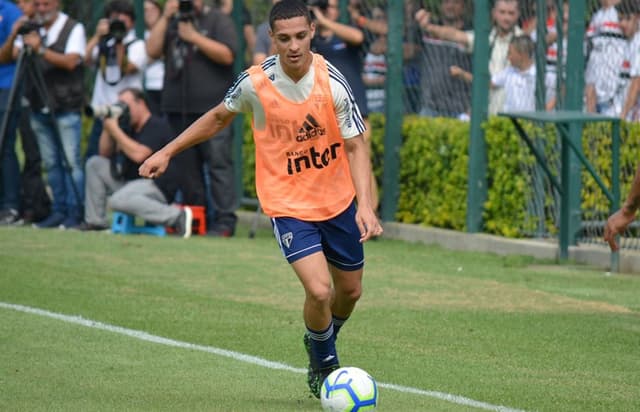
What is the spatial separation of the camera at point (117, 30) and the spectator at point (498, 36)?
351 cm

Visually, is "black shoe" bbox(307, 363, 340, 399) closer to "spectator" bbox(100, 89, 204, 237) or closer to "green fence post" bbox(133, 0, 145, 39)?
"spectator" bbox(100, 89, 204, 237)

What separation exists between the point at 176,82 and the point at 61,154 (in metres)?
1.79

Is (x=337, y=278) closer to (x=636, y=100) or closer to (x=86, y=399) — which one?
(x=86, y=399)

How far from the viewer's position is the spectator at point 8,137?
624 inches

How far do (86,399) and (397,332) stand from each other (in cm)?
283

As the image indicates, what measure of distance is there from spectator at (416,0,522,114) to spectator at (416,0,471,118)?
85mm

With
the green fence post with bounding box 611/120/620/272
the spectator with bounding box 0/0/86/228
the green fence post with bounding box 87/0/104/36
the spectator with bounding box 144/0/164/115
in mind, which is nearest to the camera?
the green fence post with bounding box 611/120/620/272

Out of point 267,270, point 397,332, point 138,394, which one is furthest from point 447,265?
point 138,394

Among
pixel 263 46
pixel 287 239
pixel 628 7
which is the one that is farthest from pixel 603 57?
pixel 287 239

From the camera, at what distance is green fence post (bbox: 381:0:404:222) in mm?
15359

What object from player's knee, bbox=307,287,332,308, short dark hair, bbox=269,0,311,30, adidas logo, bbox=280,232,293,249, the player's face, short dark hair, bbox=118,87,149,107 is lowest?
player's knee, bbox=307,287,332,308

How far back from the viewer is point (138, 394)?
23.4 feet

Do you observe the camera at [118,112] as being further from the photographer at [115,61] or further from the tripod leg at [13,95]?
the tripod leg at [13,95]

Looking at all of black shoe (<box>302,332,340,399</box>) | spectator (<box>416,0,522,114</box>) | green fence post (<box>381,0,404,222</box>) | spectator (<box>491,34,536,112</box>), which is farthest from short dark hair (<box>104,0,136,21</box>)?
black shoe (<box>302,332,340,399</box>)
